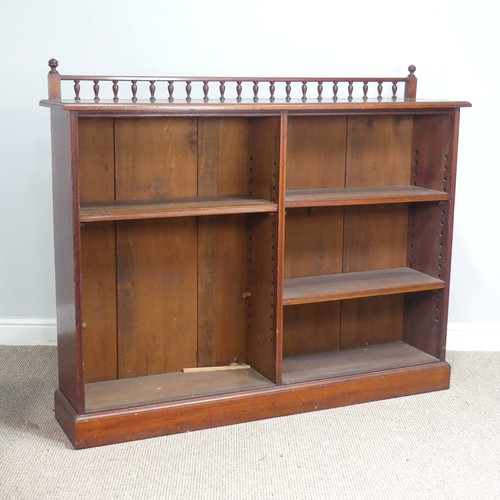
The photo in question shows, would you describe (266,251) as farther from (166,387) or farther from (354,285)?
(166,387)

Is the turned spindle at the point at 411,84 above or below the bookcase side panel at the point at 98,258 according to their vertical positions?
above

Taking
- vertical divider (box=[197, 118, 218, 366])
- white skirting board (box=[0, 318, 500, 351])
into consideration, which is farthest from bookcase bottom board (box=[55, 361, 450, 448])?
white skirting board (box=[0, 318, 500, 351])

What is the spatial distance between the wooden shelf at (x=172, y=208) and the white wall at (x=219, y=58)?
890 millimetres

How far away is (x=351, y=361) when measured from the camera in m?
3.61

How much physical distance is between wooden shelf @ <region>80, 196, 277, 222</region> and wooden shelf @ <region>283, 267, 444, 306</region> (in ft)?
1.25

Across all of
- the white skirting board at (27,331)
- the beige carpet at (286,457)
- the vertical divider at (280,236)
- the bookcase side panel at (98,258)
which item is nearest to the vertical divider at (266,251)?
the vertical divider at (280,236)

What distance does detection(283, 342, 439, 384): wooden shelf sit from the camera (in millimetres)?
3447

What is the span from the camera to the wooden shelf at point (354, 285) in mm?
3332

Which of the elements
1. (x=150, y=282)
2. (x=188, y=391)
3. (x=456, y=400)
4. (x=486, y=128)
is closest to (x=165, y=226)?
(x=150, y=282)

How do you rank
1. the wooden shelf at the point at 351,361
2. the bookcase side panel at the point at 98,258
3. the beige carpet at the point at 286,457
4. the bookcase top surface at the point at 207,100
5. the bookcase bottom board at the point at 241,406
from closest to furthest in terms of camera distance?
the beige carpet at the point at 286,457 < the bookcase top surface at the point at 207,100 < the bookcase bottom board at the point at 241,406 < the bookcase side panel at the point at 98,258 < the wooden shelf at the point at 351,361

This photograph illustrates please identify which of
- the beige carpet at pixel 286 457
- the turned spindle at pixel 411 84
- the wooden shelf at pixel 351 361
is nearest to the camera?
the beige carpet at pixel 286 457

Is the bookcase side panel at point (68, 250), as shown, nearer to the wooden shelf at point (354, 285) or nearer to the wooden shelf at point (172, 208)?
the wooden shelf at point (172, 208)

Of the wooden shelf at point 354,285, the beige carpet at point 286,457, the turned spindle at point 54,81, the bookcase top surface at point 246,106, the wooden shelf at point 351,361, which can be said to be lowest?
the beige carpet at point 286,457

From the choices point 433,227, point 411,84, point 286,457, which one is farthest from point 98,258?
point 411,84
